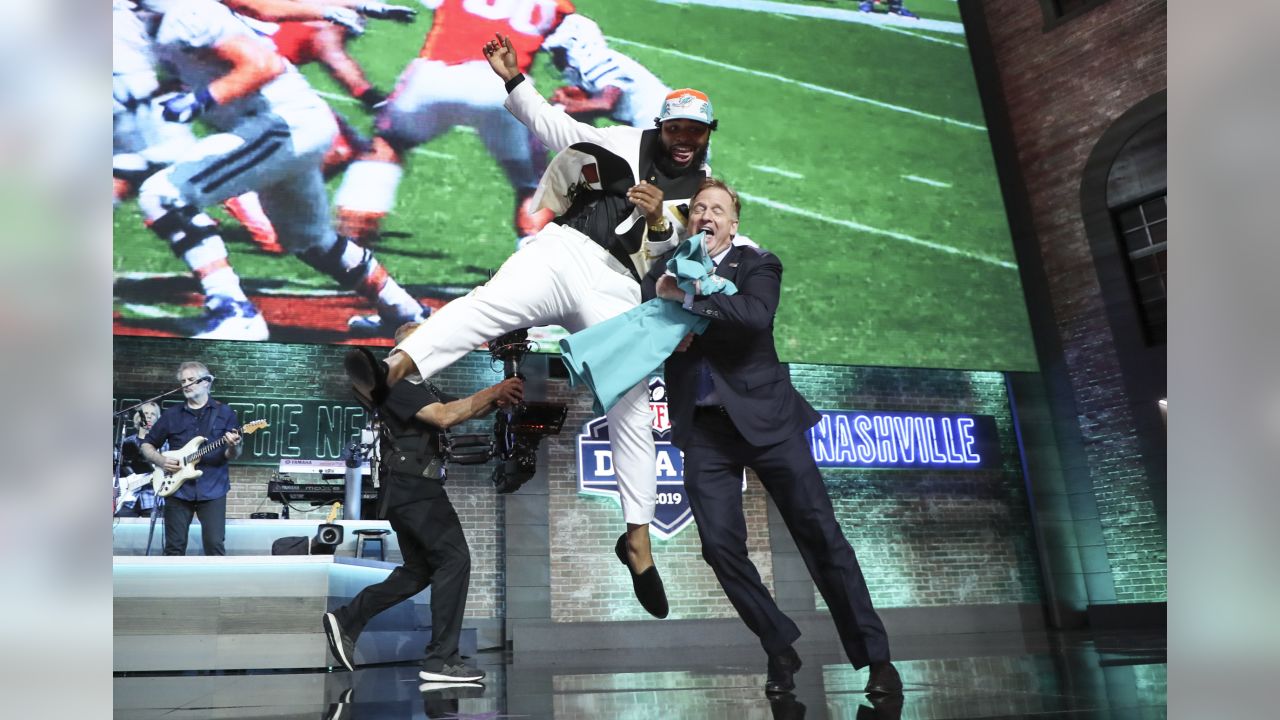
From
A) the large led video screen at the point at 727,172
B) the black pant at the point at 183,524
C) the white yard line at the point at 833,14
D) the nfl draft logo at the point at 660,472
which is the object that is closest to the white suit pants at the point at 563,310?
the black pant at the point at 183,524

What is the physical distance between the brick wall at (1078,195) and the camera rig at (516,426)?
727 cm

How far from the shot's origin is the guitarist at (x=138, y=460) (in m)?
7.83

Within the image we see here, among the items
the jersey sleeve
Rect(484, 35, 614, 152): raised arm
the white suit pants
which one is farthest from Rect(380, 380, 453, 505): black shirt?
the jersey sleeve

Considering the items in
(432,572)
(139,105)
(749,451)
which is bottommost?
(432,572)

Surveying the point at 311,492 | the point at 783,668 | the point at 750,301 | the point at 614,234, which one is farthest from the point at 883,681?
the point at 311,492

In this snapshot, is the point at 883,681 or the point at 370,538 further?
the point at 370,538

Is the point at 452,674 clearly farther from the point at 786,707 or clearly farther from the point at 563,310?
the point at 786,707

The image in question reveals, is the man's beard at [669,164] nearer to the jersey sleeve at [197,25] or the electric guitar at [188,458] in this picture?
the electric guitar at [188,458]

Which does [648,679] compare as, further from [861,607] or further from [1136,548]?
[1136,548]

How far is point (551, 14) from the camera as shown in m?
8.65

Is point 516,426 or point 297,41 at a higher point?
point 297,41

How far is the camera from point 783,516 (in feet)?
10.2

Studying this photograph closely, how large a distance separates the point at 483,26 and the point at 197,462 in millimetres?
4266

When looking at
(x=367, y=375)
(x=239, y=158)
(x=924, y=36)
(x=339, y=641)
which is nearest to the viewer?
(x=367, y=375)
